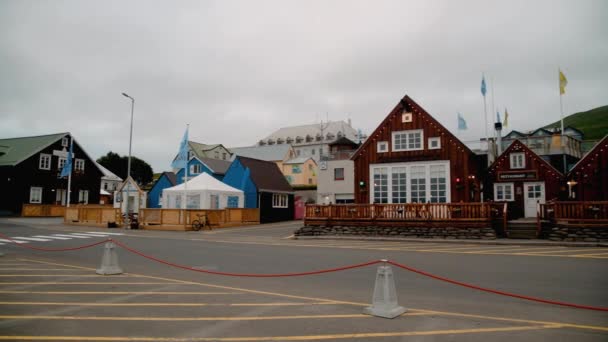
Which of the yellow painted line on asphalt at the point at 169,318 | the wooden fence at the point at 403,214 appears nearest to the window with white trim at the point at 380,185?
the wooden fence at the point at 403,214

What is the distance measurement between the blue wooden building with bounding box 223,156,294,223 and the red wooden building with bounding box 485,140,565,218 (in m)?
19.3

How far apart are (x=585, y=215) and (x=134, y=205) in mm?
33404

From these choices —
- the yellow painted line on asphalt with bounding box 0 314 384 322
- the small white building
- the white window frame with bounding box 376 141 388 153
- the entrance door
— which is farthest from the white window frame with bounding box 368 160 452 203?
the yellow painted line on asphalt with bounding box 0 314 384 322

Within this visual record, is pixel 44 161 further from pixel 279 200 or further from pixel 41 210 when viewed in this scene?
pixel 279 200

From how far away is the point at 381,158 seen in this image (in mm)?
27562

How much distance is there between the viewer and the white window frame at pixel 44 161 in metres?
46.4

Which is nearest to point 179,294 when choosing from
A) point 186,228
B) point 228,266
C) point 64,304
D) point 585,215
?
point 64,304

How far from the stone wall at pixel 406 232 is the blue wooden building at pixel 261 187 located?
1392cm

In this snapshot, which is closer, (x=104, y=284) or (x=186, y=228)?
(x=104, y=284)

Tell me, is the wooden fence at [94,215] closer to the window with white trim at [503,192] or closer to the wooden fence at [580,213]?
the wooden fence at [580,213]

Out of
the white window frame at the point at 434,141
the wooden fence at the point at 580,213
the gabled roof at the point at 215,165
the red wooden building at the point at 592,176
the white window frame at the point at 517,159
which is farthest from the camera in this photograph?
the gabled roof at the point at 215,165

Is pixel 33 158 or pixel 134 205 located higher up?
pixel 33 158

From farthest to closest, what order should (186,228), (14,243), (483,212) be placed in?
(186,228) < (483,212) < (14,243)

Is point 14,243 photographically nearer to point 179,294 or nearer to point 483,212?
point 179,294
